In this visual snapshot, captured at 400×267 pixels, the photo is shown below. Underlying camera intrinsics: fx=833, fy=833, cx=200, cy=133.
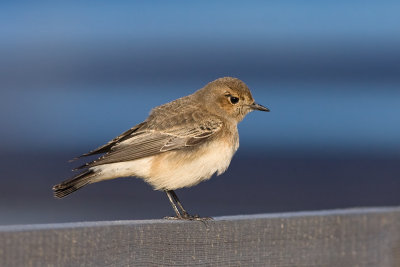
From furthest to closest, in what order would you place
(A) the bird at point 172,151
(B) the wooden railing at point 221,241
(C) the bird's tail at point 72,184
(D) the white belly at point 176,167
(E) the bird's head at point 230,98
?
(E) the bird's head at point 230,98 → (D) the white belly at point 176,167 → (A) the bird at point 172,151 → (C) the bird's tail at point 72,184 → (B) the wooden railing at point 221,241

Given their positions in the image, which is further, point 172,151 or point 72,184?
point 172,151

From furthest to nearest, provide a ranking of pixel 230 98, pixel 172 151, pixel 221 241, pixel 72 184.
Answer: pixel 230 98
pixel 172 151
pixel 72 184
pixel 221 241

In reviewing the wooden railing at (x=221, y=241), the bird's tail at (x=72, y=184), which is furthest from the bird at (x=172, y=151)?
the wooden railing at (x=221, y=241)

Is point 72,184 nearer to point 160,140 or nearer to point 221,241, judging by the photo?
point 160,140

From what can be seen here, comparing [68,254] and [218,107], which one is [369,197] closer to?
[218,107]

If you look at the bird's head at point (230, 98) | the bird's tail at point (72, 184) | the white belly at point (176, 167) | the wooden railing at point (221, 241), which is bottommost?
the wooden railing at point (221, 241)

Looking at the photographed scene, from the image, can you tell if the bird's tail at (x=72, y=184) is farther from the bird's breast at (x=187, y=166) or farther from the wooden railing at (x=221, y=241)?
the wooden railing at (x=221, y=241)

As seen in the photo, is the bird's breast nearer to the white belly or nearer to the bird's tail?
the white belly

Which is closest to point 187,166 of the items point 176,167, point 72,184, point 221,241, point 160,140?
point 176,167
